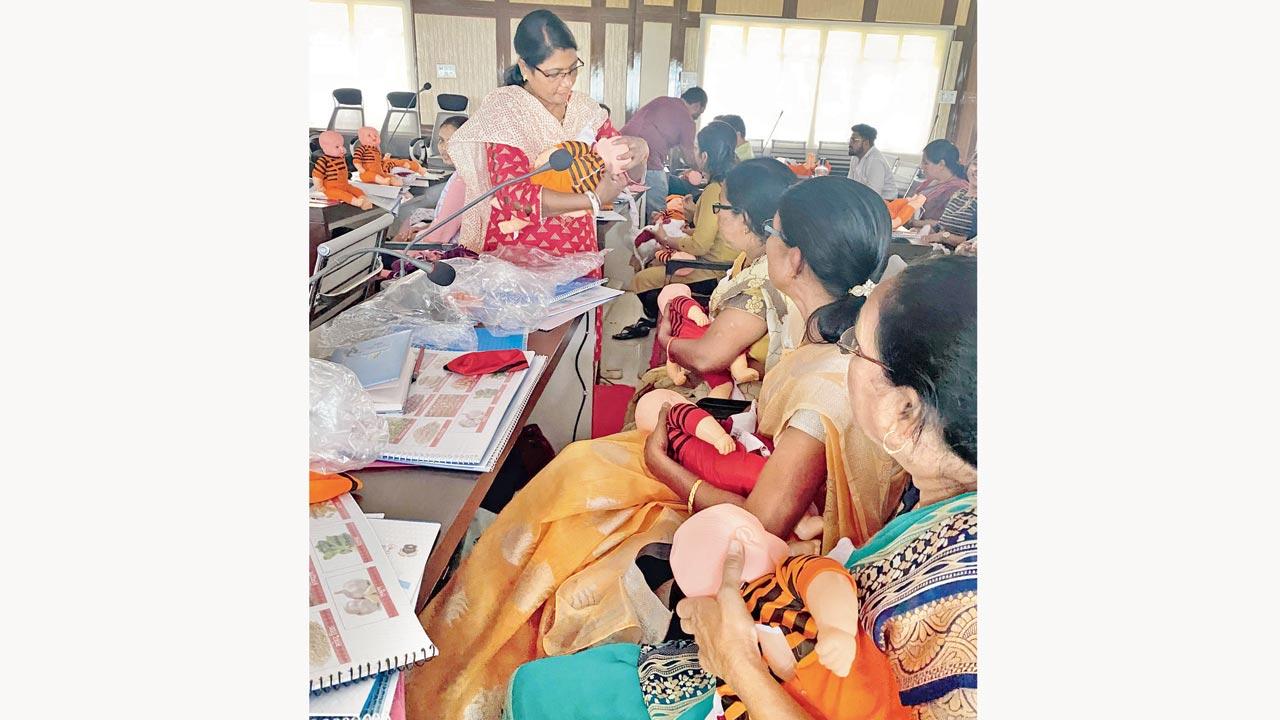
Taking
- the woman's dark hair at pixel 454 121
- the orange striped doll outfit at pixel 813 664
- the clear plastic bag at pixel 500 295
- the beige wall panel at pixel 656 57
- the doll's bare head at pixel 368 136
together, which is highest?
the beige wall panel at pixel 656 57

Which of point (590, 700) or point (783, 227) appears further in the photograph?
point (783, 227)

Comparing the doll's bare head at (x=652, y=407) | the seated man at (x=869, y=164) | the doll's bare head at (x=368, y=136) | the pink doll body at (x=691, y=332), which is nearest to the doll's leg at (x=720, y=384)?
the pink doll body at (x=691, y=332)

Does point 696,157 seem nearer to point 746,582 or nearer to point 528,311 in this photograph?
point 528,311

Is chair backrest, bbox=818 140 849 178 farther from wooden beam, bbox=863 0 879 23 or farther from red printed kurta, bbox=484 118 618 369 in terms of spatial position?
red printed kurta, bbox=484 118 618 369

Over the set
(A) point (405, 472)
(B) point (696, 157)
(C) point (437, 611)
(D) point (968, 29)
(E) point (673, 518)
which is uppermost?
(D) point (968, 29)

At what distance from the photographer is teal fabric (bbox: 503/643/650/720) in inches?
36.1

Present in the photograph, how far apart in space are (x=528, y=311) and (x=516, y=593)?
0.73 metres

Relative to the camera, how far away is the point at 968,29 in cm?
74

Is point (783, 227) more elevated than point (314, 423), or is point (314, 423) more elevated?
point (783, 227)

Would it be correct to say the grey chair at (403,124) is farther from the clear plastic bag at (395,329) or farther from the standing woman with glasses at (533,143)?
the clear plastic bag at (395,329)

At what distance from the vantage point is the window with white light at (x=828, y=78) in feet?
3.26

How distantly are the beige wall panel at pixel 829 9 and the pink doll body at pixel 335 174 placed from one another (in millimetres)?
963

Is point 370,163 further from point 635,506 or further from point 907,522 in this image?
Result: point 907,522

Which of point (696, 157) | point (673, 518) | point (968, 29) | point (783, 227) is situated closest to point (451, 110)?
point (696, 157)
